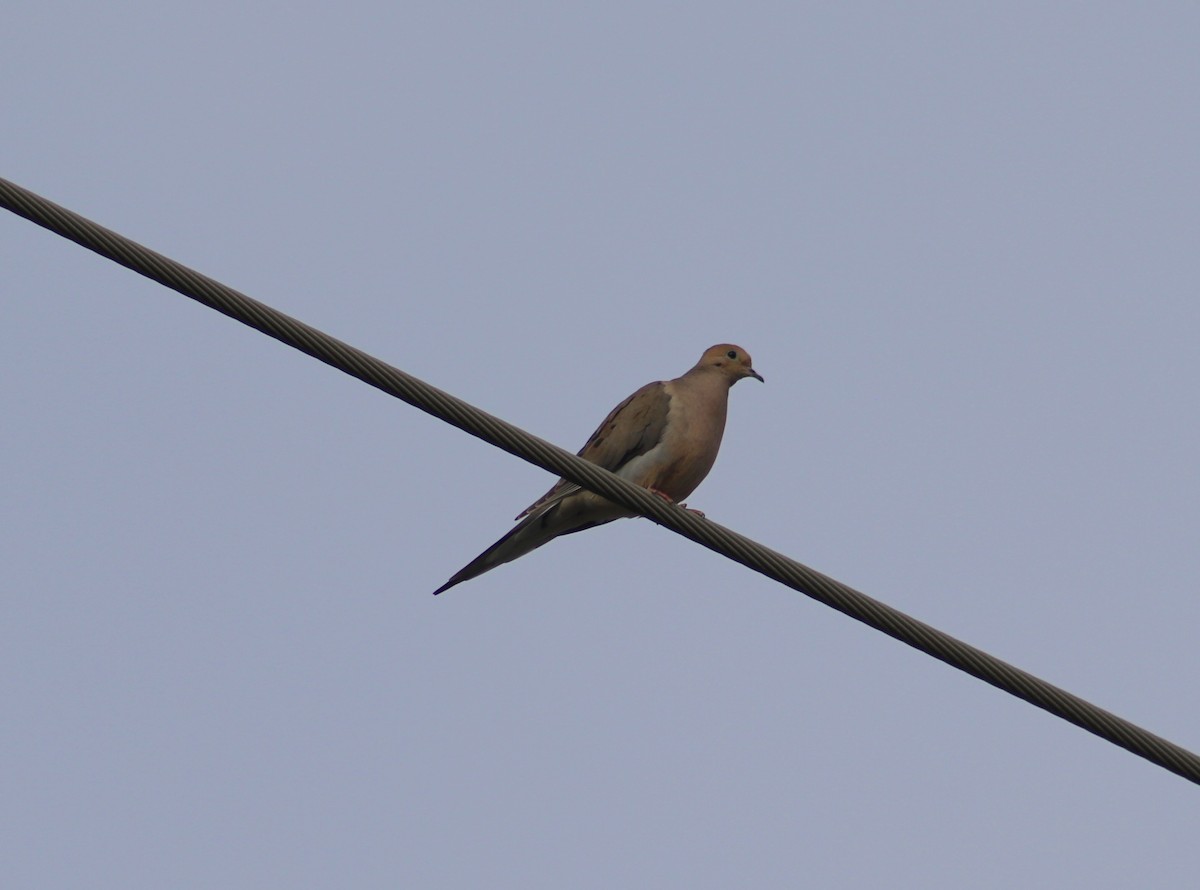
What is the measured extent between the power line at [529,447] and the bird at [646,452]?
238cm

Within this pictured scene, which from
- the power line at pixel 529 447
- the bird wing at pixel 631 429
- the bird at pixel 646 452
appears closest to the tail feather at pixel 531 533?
the bird at pixel 646 452

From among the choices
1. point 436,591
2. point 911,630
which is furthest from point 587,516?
point 911,630

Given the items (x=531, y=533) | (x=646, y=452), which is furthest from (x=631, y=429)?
(x=531, y=533)

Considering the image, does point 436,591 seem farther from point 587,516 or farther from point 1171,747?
point 1171,747

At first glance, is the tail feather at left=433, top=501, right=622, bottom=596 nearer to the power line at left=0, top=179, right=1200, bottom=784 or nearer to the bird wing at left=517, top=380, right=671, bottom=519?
the bird wing at left=517, top=380, right=671, bottom=519

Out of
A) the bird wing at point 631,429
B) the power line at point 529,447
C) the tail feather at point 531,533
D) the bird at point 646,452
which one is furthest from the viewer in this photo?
Result: the bird wing at point 631,429

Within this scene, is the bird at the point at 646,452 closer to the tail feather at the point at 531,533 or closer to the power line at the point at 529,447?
the tail feather at the point at 531,533

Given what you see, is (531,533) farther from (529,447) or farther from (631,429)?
(529,447)

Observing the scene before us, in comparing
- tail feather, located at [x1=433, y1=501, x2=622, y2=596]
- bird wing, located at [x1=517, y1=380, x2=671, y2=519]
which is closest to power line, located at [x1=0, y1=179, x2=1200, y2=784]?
tail feather, located at [x1=433, y1=501, x2=622, y2=596]

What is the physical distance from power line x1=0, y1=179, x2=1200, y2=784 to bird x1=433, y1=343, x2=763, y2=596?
238 centimetres

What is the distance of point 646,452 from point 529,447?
294 cm

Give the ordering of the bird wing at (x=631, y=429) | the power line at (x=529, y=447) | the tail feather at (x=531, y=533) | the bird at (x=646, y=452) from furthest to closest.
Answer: the bird wing at (x=631, y=429), the bird at (x=646, y=452), the tail feather at (x=531, y=533), the power line at (x=529, y=447)

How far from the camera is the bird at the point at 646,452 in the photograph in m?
6.79

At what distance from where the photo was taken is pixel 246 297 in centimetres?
389
